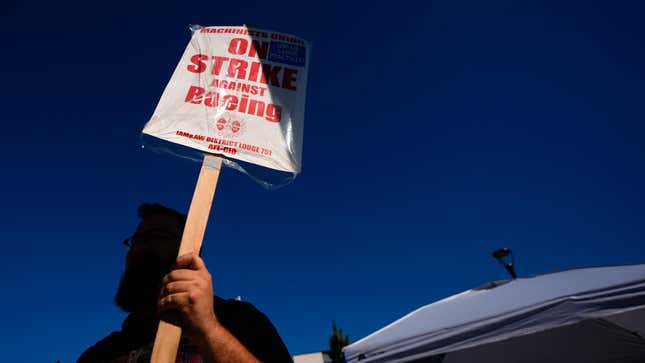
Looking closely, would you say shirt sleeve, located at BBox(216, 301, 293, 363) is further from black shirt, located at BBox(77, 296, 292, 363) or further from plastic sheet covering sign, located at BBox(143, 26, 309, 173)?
plastic sheet covering sign, located at BBox(143, 26, 309, 173)

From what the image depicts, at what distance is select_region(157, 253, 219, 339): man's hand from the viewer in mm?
927

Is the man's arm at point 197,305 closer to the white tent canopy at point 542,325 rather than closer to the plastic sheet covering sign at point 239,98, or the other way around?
the plastic sheet covering sign at point 239,98

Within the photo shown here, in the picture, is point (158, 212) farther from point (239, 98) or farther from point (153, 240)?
point (239, 98)

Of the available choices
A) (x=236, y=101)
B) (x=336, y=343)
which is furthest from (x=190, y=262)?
(x=336, y=343)

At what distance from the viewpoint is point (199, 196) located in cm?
116

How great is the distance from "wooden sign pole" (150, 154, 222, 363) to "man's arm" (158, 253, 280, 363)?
46 millimetres

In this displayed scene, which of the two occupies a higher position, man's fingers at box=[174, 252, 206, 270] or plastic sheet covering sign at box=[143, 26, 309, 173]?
plastic sheet covering sign at box=[143, 26, 309, 173]

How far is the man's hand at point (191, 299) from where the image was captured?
3.04 feet

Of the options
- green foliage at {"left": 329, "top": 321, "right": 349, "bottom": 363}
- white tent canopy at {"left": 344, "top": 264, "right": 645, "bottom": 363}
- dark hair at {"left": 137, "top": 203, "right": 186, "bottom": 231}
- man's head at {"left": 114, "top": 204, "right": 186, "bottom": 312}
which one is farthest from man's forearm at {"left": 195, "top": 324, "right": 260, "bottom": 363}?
green foliage at {"left": 329, "top": 321, "right": 349, "bottom": 363}

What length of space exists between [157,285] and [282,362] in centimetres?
86

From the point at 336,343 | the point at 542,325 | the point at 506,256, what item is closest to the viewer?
the point at 542,325

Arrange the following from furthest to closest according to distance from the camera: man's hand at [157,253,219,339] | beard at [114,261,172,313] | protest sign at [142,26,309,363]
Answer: beard at [114,261,172,313] < protest sign at [142,26,309,363] < man's hand at [157,253,219,339]

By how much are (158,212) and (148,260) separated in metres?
0.44

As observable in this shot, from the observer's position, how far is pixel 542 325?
257 cm
